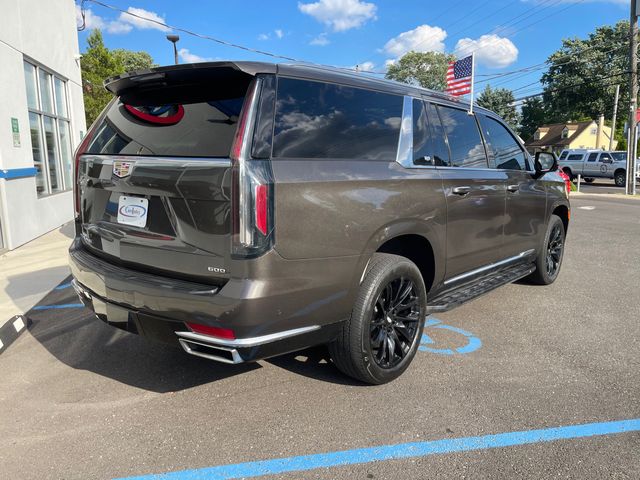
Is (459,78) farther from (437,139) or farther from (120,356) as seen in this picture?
(120,356)

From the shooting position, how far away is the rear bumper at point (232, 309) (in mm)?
2490

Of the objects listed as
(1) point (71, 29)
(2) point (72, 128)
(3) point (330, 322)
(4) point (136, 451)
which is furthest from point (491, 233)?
(1) point (71, 29)

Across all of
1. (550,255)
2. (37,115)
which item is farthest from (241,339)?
(37,115)

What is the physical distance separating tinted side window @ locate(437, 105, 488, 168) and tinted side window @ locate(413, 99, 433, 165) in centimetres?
29

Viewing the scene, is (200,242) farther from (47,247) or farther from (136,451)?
(47,247)

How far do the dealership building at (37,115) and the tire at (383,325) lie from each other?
268 inches

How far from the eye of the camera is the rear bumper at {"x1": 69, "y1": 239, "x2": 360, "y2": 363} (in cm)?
249

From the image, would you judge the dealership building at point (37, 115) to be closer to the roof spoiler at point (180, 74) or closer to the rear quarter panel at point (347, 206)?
the roof spoiler at point (180, 74)

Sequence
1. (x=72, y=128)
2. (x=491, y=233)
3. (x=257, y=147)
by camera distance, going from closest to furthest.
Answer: (x=257, y=147), (x=491, y=233), (x=72, y=128)

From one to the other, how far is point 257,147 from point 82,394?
6.70 feet

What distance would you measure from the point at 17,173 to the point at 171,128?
6.44 meters

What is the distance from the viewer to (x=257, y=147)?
254 centimetres

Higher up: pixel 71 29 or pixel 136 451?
pixel 71 29

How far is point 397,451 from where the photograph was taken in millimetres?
2623
